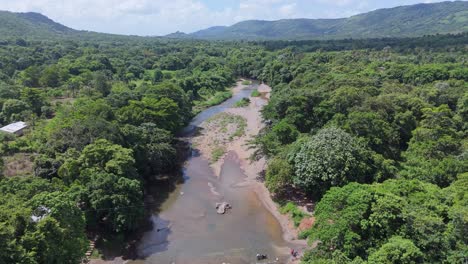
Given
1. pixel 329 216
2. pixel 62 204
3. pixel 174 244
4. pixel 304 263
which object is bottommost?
pixel 174 244

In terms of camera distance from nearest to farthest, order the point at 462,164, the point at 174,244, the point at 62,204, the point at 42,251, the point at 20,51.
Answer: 1. the point at 42,251
2. the point at 62,204
3. the point at 174,244
4. the point at 462,164
5. the point at 20,51

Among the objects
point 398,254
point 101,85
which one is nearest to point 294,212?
point 398,254

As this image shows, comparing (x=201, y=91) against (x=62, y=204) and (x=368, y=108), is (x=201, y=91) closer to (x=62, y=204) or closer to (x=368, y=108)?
(x=368, y=108)

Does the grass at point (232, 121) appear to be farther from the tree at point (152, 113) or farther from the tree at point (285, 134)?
the tree at point (285, 134)

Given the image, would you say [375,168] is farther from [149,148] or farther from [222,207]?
[149,148]

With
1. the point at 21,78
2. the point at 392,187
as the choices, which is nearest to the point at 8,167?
the point at 392,187

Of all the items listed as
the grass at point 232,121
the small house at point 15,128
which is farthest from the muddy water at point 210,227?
the small house at point 15,128

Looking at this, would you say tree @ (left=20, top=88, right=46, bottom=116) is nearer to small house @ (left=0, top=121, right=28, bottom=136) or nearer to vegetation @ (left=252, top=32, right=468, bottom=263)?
small house @ (left=0, top=121, right=28, bottom=136)
